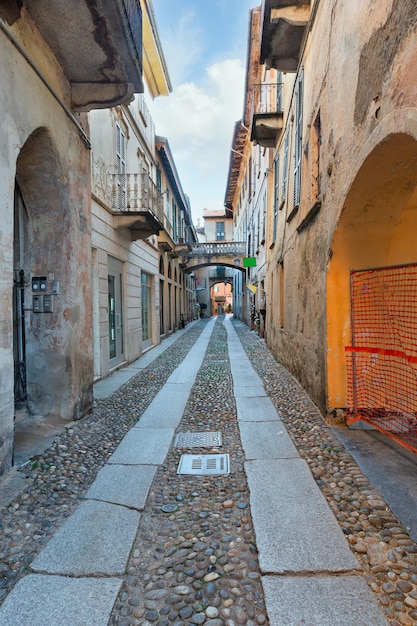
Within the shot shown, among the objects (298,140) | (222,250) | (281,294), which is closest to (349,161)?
(298,140)

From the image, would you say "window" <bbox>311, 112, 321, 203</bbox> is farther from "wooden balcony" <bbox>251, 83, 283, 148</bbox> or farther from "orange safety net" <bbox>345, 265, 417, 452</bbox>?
"wooden balcony" <bbox>251, 83, 283, 148</bbox>

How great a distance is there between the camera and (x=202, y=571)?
1838mm

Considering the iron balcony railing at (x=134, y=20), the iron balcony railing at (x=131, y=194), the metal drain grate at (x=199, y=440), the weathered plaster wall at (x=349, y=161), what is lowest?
the metal drain grate at (x=199, y=440)

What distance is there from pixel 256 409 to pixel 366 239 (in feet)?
8.26

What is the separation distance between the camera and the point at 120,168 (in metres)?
7.85

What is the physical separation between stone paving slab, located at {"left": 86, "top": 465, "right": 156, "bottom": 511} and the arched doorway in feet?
7.19

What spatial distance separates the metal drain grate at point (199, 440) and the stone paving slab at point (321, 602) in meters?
1.79

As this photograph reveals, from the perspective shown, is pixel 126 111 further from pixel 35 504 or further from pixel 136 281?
pixel 35 504

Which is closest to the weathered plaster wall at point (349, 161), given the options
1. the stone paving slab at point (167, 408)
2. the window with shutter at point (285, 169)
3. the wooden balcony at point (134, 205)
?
the stone paving slab at point (167, 408)

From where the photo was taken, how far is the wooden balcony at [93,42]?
10.2ft

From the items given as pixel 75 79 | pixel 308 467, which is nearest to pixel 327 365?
pixel 308 467

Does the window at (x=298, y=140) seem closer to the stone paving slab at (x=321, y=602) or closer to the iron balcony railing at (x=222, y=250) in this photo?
the stone paving slab at (x=321, y=602)

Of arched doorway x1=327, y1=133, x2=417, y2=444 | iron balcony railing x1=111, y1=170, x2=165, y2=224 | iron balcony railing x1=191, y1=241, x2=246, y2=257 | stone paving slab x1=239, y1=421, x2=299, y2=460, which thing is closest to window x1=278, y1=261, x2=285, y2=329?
iron balcony railing x1=111, y1=170, x2=165, y2=224

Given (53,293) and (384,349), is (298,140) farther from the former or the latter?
(53,293)
